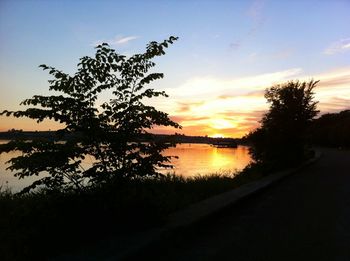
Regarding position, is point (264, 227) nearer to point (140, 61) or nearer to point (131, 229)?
point (131, 229)

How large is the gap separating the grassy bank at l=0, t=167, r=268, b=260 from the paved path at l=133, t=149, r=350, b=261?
769 mm

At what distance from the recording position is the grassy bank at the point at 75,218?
6500 mm

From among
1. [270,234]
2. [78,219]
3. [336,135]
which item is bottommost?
[270,234]

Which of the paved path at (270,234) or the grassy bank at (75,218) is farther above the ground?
the grassy bank at (75,218)

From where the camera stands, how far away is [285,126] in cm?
2905

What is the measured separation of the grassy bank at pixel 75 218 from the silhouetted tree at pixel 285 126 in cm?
1909

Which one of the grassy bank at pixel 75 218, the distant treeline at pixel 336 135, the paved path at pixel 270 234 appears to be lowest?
the paved path at pixel 270 234

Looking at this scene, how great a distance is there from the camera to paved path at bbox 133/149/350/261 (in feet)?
25.3

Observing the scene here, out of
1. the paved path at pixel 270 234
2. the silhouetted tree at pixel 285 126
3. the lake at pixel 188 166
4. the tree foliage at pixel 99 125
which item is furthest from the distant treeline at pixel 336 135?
the tree foliage at pixel 99 125

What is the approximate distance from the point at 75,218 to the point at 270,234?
3.79 metres

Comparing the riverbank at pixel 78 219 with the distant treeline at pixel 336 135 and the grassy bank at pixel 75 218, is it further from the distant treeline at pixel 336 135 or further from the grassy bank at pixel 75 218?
the distant treeline at pixel 336 135

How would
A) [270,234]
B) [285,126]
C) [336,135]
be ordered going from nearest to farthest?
1. [270,234]
2. [285,126]
3. [336,135]

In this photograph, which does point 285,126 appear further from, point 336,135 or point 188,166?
point 336,135

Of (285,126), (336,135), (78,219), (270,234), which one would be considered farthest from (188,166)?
(336,135)
